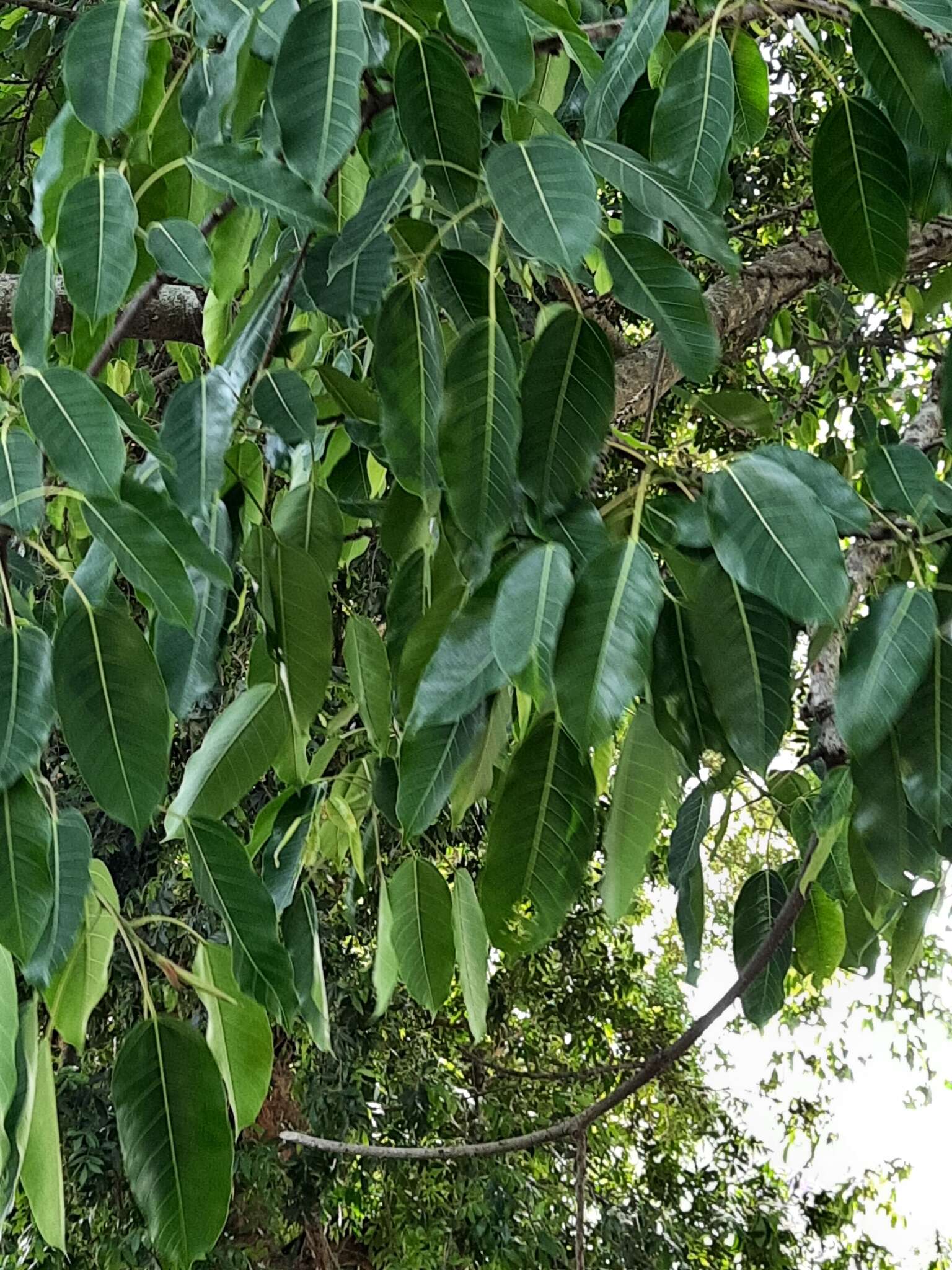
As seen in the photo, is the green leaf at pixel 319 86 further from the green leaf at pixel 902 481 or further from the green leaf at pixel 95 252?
the green leaf at pixel 902 481

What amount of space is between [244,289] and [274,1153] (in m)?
1.59

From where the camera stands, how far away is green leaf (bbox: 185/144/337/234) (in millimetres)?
415

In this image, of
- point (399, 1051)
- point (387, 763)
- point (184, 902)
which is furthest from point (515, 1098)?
point (387, 763)

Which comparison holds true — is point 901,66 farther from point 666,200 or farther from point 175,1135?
point 175,1135

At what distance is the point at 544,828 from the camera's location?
405 mm

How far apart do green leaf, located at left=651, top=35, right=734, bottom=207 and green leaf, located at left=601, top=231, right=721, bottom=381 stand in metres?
0.05

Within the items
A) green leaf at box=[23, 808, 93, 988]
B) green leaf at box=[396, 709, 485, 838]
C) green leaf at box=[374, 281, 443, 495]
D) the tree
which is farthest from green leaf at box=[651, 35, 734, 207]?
green leaf at box=[23, 808, 93, 988]

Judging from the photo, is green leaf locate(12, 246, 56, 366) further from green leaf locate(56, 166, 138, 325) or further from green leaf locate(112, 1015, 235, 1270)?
green leaf locate(112, 1015, 235, 1270)

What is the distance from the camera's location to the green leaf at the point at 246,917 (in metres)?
0.45

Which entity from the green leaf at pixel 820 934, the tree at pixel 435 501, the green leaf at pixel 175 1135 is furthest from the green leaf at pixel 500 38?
the green leaf at pixel 820 934

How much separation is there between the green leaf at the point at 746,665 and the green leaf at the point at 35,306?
0.25 metres

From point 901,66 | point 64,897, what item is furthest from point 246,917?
point 901,66

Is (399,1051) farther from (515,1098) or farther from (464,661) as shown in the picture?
(464,661)

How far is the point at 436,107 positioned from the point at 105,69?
0.40 ft
